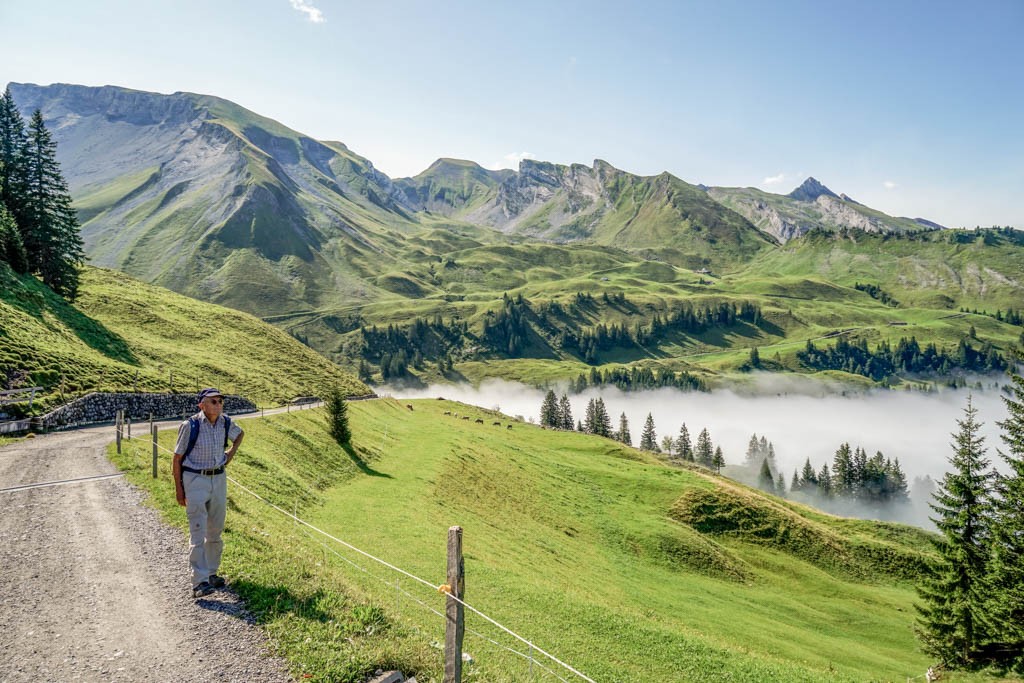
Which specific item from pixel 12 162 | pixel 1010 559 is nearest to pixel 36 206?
pixel 12 162

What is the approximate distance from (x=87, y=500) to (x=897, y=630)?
78162mm

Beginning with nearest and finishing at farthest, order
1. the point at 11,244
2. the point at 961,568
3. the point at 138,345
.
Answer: the point at 961,568 < the point at 11,244 < the point at 138,345

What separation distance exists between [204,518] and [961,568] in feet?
172

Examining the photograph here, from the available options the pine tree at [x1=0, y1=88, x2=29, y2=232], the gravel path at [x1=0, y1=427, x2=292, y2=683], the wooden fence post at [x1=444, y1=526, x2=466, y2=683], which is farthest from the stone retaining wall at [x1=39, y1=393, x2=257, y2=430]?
the pine tree at [x1=0, y1=88, x2=29, y2=232]

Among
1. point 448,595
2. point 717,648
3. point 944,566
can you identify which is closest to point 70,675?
point 448,595

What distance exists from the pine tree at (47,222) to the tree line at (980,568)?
105466 mm

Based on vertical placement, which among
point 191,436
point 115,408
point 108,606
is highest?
point 191,436

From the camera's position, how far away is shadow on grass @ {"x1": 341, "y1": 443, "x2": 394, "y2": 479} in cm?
5162

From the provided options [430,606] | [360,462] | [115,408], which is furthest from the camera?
[360,462]

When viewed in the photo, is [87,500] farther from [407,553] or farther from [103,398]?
[103,398]

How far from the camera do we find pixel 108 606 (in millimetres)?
12234

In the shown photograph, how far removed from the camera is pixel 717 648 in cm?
2800

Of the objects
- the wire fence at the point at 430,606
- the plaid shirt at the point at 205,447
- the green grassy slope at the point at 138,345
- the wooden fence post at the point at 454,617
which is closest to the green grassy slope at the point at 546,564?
the wire fence at the point at 430,606

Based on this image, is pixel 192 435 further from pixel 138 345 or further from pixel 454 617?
pixel 138 345
